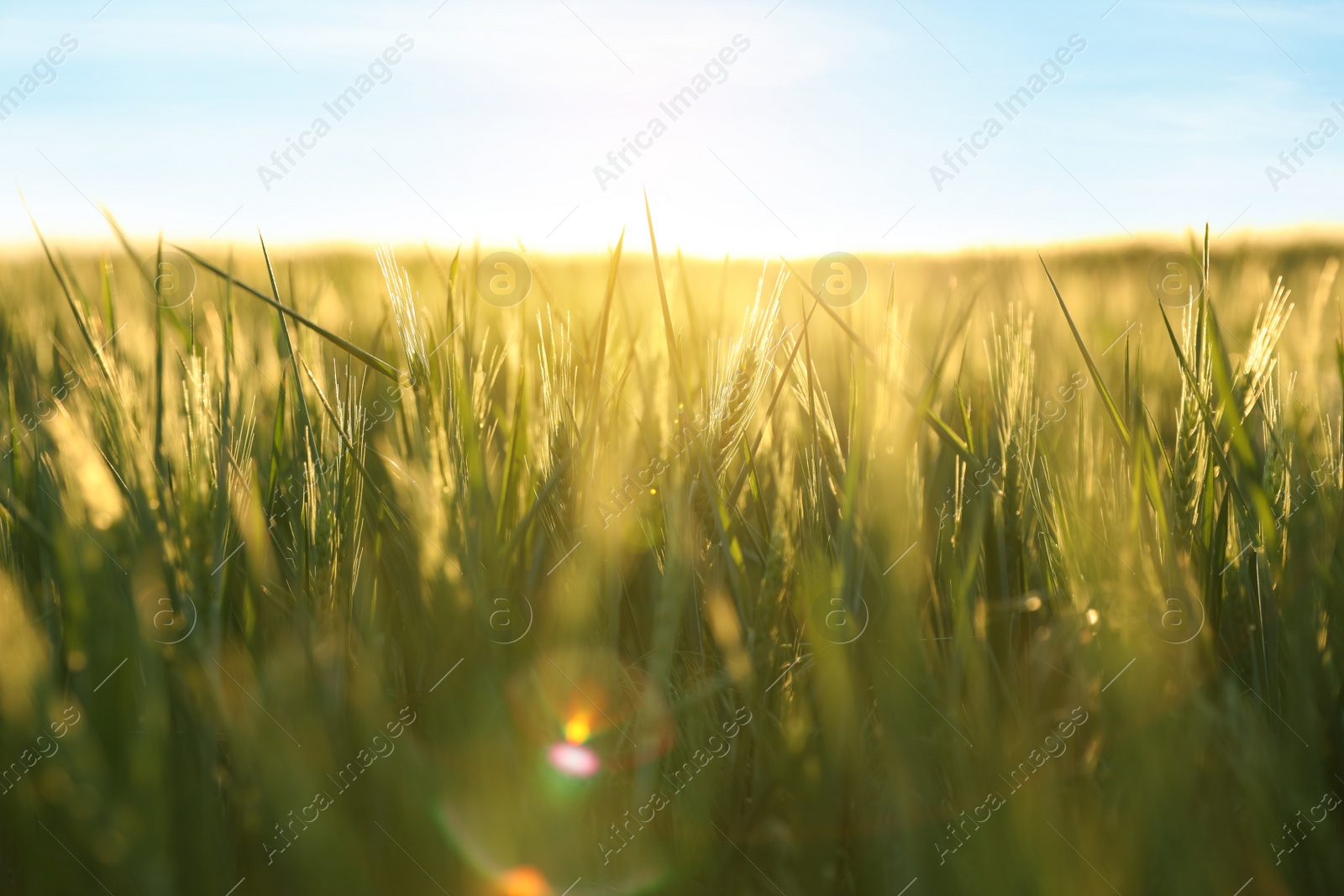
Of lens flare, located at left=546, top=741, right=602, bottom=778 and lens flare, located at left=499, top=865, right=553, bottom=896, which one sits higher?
lens flare, located at left=546, top=741, right=602, bottom=778

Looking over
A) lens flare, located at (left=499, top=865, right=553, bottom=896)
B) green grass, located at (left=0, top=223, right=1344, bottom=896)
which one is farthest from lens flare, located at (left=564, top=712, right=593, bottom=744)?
lens flare, located at (left=499, top=865, right=553, bottom=896)

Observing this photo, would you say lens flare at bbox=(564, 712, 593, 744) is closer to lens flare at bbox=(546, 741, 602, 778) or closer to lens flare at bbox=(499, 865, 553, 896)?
lens flare at bbox=(546, 741, 602, 778)

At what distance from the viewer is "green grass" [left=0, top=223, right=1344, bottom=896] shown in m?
0.49

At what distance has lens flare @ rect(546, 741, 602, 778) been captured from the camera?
559mm

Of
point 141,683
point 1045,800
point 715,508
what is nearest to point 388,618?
point 141,683

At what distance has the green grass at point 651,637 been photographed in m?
0.49


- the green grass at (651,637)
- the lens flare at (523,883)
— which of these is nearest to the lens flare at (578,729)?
the green grass at (651,637)

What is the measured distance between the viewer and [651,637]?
2.42 ft

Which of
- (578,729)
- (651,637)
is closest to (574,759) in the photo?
(578,729)

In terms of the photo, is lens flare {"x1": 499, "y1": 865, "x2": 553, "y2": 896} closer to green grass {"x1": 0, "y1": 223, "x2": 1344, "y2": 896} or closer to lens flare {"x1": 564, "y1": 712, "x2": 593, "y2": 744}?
green grass {"x1": 0, "y1": 223, "x2": 1344, "y2": 896}

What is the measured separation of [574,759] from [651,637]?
17 cm

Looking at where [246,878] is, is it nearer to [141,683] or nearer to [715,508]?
[141,683]

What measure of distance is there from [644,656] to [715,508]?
0.49ft

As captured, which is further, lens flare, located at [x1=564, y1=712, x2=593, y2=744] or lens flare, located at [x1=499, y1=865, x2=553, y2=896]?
lens flare, located at [x1=564, y1=712, x2=593, y2=744]
